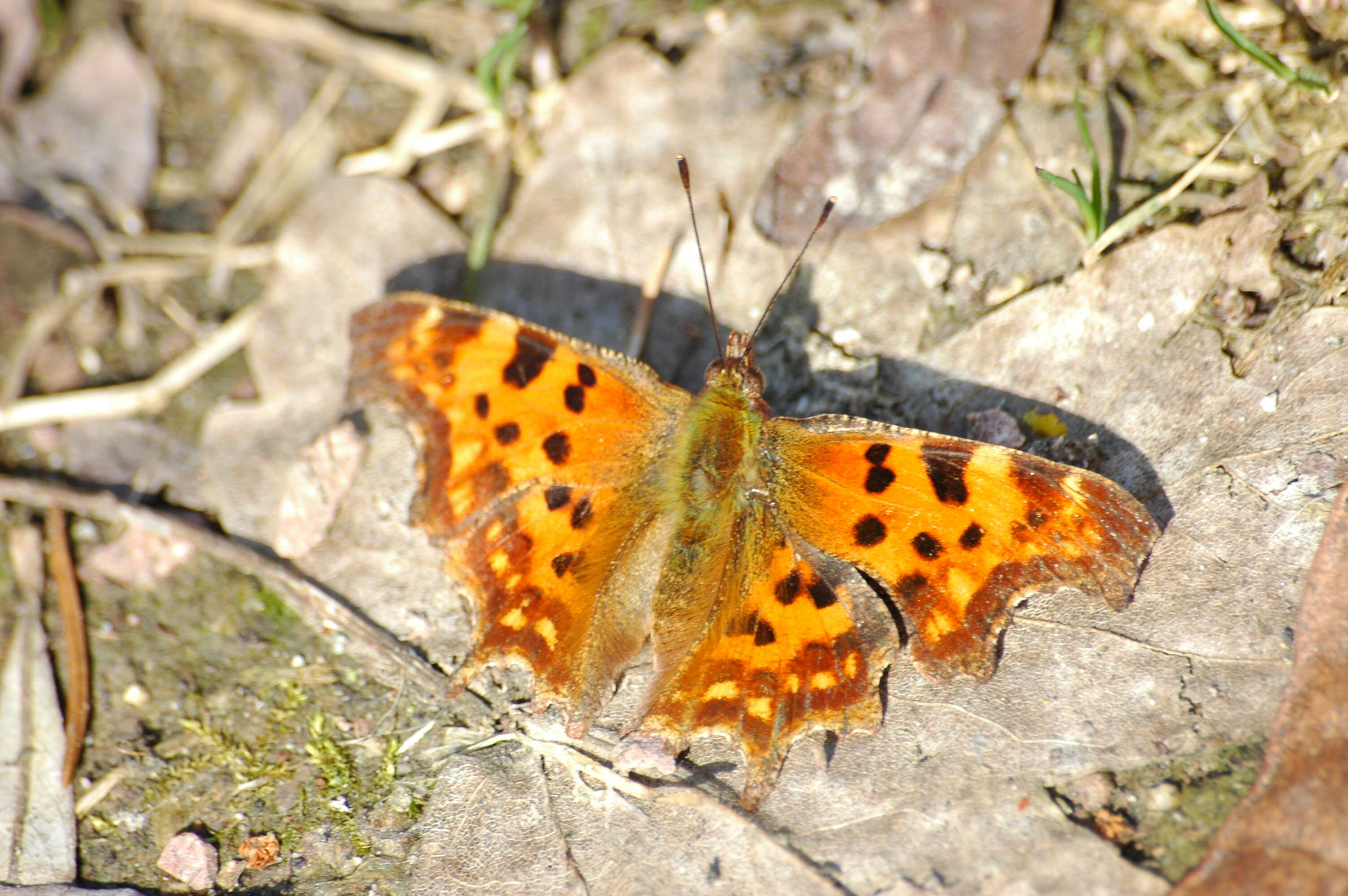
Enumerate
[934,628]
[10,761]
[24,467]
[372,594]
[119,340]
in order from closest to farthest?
[934,628], [10,761], [372,594], [24,467], [119,340]

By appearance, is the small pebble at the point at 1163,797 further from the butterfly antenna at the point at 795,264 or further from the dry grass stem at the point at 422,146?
the dry grass stem at the point at 422,146

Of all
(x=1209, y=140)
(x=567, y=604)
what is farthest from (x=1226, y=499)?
(x=567, y=604)

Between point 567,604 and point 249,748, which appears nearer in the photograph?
point 567,604

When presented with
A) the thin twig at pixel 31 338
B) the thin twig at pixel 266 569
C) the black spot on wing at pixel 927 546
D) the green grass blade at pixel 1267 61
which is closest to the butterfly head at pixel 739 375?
the black spot on wing at pixel 927 546

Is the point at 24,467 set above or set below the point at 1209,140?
below

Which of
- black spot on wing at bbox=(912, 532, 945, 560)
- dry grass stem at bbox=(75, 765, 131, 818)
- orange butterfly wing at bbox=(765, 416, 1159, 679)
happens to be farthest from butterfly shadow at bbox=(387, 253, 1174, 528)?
dry grass stem at bbox=(75, 765, 131, 818)

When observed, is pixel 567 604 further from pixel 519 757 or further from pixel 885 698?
pixel 885 698

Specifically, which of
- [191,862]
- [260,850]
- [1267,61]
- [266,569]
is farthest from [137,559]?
[1267,61]

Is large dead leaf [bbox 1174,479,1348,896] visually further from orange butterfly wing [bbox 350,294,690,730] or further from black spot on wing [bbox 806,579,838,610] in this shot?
orange butterfly wing [bbox 350,294,690,730]

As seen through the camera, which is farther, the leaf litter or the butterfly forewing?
the butterfly forewing

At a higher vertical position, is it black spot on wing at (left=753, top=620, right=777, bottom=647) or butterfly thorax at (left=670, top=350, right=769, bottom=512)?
butterfly thorax at (left=670, top=350, right=769, bottom=512)
